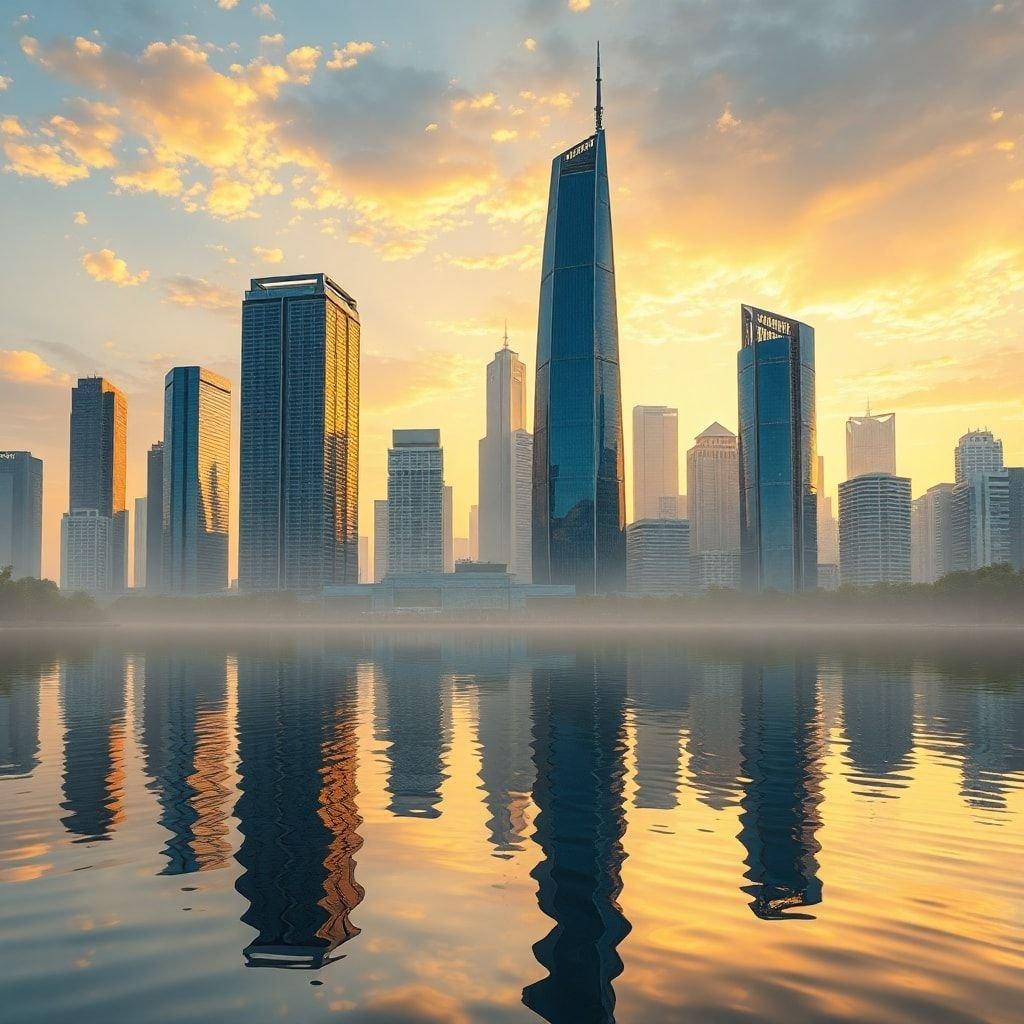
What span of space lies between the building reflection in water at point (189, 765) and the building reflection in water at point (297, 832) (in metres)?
0.93

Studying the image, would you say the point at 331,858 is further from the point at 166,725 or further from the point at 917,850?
the point at 166,725

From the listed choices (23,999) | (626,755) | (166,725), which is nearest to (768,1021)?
(23,999)

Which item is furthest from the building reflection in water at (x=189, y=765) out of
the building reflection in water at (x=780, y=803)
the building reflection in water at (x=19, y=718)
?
the building reflection in water at (x=780, y=803)

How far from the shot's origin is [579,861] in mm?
24250

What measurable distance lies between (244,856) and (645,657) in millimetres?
110576

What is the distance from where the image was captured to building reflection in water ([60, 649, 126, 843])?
29112 mm

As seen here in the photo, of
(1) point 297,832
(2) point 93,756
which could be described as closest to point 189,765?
(2) point 93,756

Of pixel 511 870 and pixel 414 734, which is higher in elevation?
pixel 511 870

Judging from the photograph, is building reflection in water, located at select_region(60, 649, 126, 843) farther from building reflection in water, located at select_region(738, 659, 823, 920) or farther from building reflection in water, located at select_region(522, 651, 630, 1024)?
building reflection in water, located at select_region(738, 659, 823, 920)

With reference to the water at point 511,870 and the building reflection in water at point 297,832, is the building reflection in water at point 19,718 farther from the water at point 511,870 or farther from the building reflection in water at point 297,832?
the building reflection in water at point 297,832

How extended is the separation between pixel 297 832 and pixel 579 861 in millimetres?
9051

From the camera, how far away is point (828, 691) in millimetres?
75125

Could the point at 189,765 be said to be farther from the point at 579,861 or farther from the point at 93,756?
the point at 579,861

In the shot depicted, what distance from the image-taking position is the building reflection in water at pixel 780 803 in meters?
21.7
